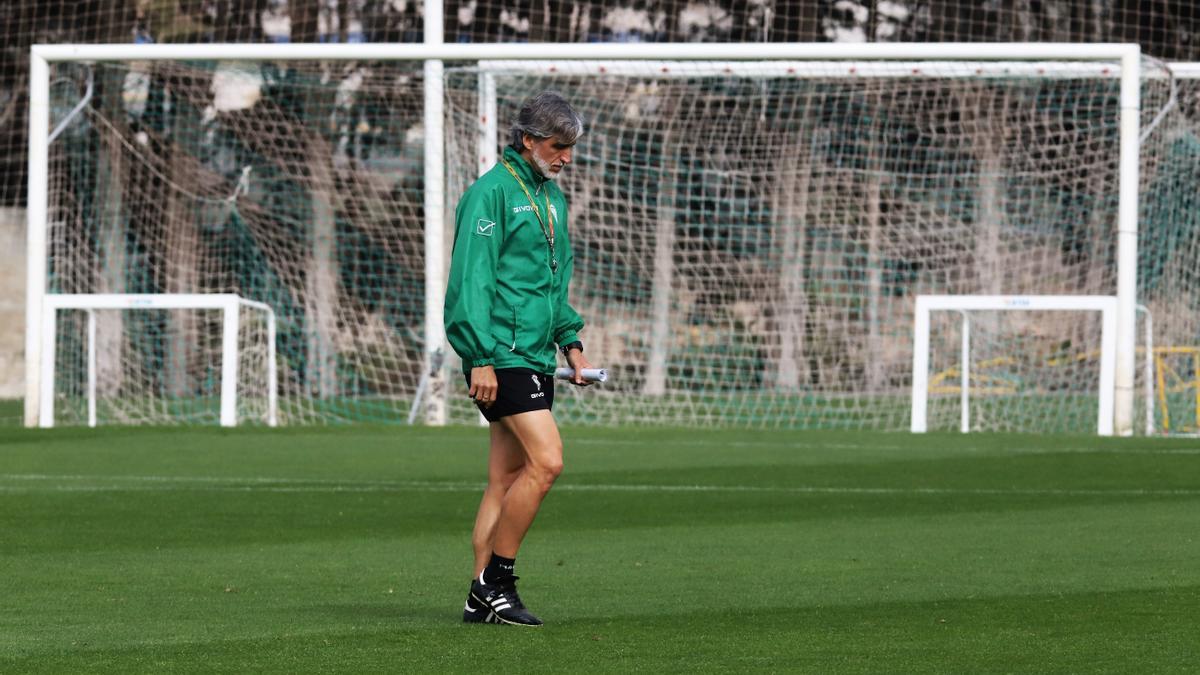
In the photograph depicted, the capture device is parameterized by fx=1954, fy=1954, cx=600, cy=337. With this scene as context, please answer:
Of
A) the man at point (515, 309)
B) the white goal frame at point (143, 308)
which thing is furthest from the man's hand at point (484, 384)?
the white goal frame at point (143, 308)

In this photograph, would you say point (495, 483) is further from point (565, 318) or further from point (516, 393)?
point (565, 318)

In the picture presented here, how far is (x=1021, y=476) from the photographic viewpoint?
43.0 ft

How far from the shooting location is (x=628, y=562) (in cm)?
825

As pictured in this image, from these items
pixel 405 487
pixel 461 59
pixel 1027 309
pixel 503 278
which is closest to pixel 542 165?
pixel 503 278

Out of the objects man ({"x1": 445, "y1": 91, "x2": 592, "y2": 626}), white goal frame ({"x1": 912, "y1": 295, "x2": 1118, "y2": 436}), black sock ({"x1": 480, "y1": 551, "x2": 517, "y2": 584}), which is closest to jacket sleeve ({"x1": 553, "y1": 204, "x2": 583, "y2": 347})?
man ({"x1": 445, "y1": 91, "x2": 592, "y2": 626})

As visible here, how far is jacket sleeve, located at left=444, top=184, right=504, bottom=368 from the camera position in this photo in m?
6.05

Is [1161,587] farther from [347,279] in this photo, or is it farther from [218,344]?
[218,344]

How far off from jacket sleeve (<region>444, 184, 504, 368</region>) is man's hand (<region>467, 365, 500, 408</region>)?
1.0 inches

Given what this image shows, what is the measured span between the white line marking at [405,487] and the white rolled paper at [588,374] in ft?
19.1

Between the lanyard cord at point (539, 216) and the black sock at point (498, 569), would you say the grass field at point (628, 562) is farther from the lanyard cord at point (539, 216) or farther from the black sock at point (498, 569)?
the lanyard cord at point (539, 216)

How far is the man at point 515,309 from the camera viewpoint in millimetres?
6094

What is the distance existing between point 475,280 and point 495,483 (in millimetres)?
780

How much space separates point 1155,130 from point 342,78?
342 inches

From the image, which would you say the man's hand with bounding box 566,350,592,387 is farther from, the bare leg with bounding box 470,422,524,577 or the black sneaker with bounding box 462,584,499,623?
the black sneaker with bounding box 462,584,499,623
